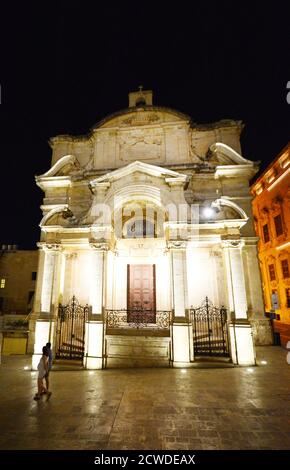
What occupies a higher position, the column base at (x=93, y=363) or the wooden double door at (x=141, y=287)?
the wooden double door at (x=141, y=287)

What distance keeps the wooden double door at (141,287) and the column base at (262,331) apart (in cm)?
574

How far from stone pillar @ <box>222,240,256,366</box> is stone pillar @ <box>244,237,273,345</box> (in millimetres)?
3274

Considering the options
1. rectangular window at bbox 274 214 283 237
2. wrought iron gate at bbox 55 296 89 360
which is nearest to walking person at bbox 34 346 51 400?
wrought iron gate at bbox 55 296 89 360

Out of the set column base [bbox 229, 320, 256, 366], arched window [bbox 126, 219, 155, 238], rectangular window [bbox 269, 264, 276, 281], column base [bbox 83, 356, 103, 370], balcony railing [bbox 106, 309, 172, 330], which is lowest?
column base [bbox 83, 356, 103, 370]

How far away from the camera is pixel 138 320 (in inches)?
504

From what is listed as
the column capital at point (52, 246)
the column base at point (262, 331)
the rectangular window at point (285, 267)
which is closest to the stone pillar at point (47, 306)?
the column capital at point (52, 246)

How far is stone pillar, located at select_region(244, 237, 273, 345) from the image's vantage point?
13516 mm

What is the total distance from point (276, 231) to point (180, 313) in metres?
15.5

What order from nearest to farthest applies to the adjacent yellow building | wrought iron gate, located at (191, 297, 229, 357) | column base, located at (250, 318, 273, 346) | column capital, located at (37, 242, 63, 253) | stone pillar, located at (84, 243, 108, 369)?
stone pillar, located at (84, 243, 108, 369) < wrought iron gate, located at (191, 297, 229, 357) < column capital, located at (37, 242, 63, 253) < column base, located at (250, 318, 273, 346) < the adjacent yellow building

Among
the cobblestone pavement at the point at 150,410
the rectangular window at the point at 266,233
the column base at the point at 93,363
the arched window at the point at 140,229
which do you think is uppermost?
the rectangular window at the point at 266,233

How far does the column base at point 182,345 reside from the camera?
10.4 m

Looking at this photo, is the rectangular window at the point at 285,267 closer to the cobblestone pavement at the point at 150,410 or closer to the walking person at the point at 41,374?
the cobblestone pavement at the point at 150,410

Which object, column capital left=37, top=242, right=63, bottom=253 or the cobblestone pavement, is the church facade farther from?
the cobblestone pavement
